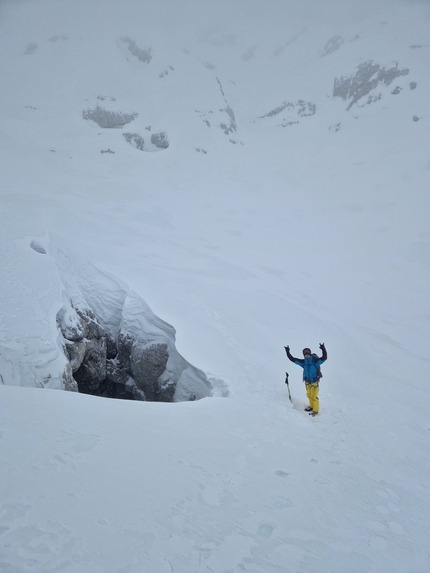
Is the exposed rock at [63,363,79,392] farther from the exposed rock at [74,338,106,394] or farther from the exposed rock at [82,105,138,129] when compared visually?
the exposed rock at [82,105,138,129]

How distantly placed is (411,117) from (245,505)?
56.8 m

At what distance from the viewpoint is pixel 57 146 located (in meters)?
34.2

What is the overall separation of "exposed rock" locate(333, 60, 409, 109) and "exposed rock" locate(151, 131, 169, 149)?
34.7 m

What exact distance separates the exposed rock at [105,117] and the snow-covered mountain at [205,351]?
41 centimetres

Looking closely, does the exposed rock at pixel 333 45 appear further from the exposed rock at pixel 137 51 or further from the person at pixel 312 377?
the person at pixel 312 377

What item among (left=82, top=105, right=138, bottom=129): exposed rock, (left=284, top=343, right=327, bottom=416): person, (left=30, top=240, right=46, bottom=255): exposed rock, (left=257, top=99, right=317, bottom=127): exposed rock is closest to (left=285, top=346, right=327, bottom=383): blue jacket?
(left=284, top=343, right=327, bottom=416): person

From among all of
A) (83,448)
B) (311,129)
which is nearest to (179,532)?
(83,448)

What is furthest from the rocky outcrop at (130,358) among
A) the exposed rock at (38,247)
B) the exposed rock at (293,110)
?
the exposed rock at (293,110)

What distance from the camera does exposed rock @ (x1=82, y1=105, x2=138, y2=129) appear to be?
43.7 m

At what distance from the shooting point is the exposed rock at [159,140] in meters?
44.2

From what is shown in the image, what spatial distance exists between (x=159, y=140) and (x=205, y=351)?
144 feet

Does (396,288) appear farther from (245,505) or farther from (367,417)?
(245,505)

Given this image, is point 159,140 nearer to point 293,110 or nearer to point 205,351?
point 293,110

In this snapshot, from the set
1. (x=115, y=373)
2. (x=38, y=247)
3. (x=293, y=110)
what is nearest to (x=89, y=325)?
(x=115, y=373)
